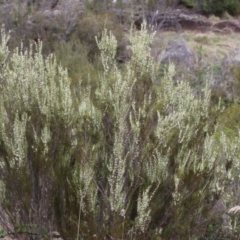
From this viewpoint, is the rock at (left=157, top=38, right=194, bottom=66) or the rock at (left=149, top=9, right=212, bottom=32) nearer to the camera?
the rock at (left=157, top=38, right=194, bottom=66)

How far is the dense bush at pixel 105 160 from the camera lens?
4.45 metres

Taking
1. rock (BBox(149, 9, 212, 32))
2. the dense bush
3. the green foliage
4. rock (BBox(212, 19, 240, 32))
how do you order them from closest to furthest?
the dense bush, the green foliage, rock (BBox(149, 9, 212, 32)), rock (BBox(212, 19, 240, 32))

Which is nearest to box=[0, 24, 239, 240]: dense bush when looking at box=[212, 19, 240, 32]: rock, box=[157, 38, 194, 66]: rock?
box=[157, 38, 194, 66]: rock

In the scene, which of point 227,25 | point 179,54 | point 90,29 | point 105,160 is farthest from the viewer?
point 227,25

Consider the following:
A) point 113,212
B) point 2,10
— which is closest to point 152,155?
point 113,212

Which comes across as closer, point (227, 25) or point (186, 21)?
point (186, 21)

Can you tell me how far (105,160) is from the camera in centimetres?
475

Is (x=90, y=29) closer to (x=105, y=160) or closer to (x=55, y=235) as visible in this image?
(x=105, y=160)

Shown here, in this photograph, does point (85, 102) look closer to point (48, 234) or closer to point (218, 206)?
point (48, 234)

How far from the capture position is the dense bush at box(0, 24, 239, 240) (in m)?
4.45

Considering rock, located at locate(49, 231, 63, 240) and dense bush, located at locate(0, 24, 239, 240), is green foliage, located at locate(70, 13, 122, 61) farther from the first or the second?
rock, located at locate(49, 231, 63, 240)

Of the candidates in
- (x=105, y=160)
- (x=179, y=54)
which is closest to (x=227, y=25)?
(x=179, y=54)

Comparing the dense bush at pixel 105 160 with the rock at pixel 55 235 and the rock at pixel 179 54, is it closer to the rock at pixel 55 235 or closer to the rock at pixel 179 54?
the rock at pixel 55 235

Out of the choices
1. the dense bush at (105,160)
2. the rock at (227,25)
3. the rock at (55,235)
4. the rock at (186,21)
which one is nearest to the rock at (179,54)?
the rock at (186,21)
